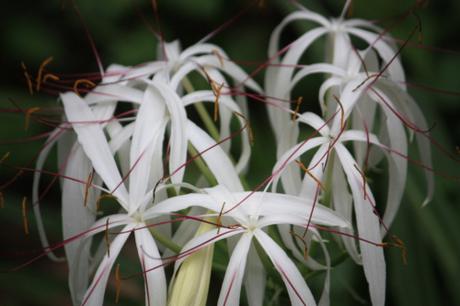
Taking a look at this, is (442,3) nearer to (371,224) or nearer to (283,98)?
(283,98)

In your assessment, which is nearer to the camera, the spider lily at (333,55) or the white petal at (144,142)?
the white petal at (144,142)

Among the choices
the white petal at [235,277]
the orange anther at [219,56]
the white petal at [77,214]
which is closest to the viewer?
the white petal at [235,277]

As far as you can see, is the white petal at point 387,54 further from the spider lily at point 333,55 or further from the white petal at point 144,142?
the white petal at point 144,142

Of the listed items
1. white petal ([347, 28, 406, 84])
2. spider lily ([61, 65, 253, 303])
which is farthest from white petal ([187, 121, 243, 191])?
white petal ([347, 28, 406, 84])

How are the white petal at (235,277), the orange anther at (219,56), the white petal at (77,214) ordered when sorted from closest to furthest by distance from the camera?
the white petal at (235,277)
the white petal at (77,214)
the orange anther at (219,56)

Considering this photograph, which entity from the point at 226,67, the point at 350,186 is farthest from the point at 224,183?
the point at 226,67

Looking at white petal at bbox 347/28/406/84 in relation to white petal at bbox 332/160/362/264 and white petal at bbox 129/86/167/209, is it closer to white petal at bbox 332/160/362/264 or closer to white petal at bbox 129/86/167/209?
white petal at bbox 332/160/362/264

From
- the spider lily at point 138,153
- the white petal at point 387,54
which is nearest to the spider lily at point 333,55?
the white petal at point 387,54

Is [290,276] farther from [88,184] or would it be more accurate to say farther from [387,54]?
[387,54]

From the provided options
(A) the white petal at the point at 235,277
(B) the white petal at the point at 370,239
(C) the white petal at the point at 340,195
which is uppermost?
(C) the white petal at the point at 340,195
